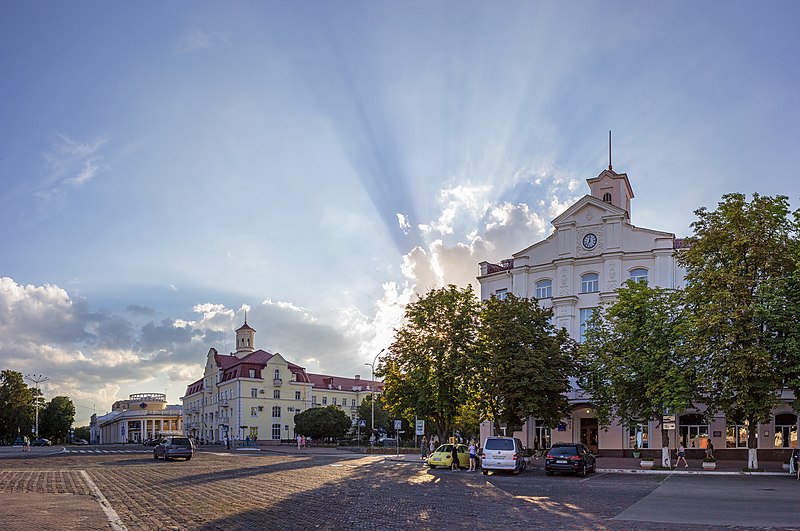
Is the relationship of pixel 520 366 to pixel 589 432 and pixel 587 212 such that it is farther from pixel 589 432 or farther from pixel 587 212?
pixel 587 212

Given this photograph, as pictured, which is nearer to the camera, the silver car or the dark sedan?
the dark sedan

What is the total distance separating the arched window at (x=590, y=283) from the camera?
55.6 m

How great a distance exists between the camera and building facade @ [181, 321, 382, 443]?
10612cm

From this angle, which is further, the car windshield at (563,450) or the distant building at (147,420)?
the distant building at (147,420)

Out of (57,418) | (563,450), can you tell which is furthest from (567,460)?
(57,418)

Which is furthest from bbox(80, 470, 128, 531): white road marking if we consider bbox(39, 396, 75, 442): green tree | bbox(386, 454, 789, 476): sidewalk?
bbox(39, 396, 75, 442): green tree

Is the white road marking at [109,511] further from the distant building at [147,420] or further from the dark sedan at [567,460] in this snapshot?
the distant building at [147,420]

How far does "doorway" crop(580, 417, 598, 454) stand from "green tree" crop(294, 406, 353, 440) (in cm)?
4559

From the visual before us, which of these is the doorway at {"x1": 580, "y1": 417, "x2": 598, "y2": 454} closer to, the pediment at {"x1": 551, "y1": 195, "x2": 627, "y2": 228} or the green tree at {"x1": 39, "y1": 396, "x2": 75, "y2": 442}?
the pediment at {"x1": 551, "y1": 195, "x2": 627, "y2": 228}

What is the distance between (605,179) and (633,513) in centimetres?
4542

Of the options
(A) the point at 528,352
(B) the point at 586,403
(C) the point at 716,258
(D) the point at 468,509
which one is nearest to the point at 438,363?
(A) the point at 528,352

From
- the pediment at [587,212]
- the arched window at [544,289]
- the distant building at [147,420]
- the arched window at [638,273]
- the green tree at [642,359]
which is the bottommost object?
the distant building at [147,420]

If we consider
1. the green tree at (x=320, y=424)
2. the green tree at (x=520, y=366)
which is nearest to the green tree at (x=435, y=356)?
the green tree at (x=520, y=366)

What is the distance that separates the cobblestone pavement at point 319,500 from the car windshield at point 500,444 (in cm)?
308
